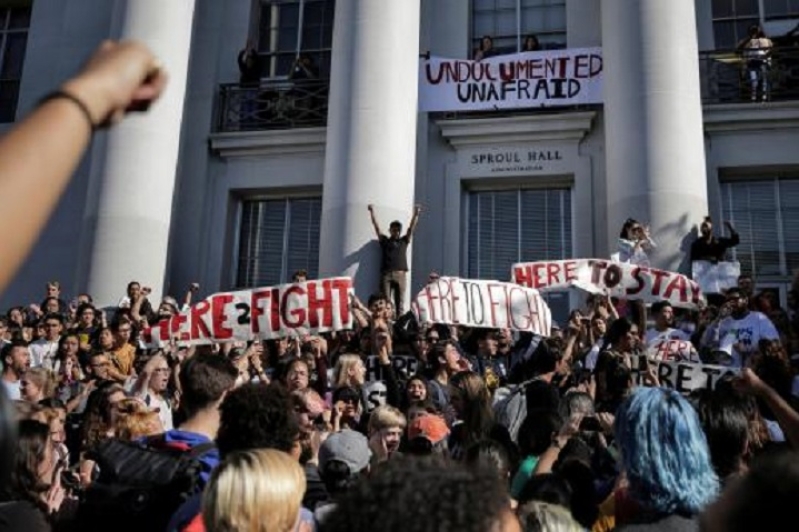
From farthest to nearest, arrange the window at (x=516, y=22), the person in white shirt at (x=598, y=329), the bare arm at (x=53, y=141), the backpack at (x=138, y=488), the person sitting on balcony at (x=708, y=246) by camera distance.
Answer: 1. the window at (x=516, y=22)
2. the person sitting on balcony at (x=708, y=246)
3. the person in white shirt at (x=598, y=329)
4. the backpack at (x=138, y=488)
5. the bare arm at (x=53, y=141)

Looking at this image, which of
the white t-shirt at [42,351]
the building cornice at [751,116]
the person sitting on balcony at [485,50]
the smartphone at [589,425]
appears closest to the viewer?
the smartphone at [589,425]

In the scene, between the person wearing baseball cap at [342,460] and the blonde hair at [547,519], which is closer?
the blonde hair at [547,519]

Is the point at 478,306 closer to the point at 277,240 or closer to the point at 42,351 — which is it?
the point at 42,351

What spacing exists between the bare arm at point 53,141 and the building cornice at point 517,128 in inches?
586

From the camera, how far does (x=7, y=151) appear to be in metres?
1.12

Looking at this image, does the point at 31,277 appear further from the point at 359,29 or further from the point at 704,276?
the point at 704,276

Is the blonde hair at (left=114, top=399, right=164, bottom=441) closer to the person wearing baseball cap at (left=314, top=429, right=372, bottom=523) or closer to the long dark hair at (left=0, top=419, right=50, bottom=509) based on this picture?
the person wearing baseball cap at (left=314, top=429, right=372, bottom=523)

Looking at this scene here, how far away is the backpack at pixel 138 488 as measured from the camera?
10.7 ft

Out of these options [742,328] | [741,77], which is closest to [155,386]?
[742,328]

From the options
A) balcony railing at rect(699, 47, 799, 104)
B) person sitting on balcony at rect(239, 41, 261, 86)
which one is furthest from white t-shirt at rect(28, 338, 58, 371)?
balcony railing at rect(699, 47, 799, 104)

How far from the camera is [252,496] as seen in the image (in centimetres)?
265

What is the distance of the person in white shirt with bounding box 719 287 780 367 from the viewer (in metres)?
9.53

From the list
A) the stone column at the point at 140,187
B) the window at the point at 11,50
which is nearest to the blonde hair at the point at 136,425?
the stone column at the point at 140,187

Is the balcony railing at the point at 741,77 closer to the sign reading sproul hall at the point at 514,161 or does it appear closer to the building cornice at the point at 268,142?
the sign reading sproul hall at the point at 514,161
